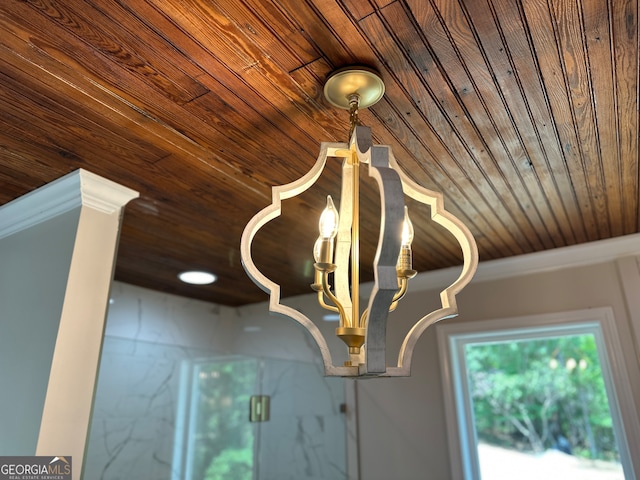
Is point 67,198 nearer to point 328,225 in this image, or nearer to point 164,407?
point 328,225

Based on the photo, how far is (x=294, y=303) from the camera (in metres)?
2.79

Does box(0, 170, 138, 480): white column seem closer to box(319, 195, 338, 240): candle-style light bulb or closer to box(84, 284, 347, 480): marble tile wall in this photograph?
box(319, 195, 338, 240): candle-style light bulb

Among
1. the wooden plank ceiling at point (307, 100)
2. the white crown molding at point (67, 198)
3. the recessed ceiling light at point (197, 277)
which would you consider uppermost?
the recessed ceiling light at point (197, 277)

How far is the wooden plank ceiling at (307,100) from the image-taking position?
833mm

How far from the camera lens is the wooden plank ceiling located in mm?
833

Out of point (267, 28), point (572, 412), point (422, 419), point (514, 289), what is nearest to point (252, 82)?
point (267, 28)

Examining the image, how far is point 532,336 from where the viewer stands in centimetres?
209

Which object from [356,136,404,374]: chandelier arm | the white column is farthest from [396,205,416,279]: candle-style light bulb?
the white column

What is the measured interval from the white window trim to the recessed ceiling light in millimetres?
1161

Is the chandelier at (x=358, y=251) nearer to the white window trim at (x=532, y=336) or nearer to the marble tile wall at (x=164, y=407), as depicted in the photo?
the white window trim at (x=532, y=336)

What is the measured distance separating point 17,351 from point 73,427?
0.95ft

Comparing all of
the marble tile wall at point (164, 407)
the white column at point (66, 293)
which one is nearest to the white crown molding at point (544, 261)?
the marble tile wall at point (164, 407)

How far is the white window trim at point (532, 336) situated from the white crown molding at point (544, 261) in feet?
0.68

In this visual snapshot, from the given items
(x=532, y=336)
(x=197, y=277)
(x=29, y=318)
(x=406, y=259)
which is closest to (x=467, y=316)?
(x=532, y=336)
